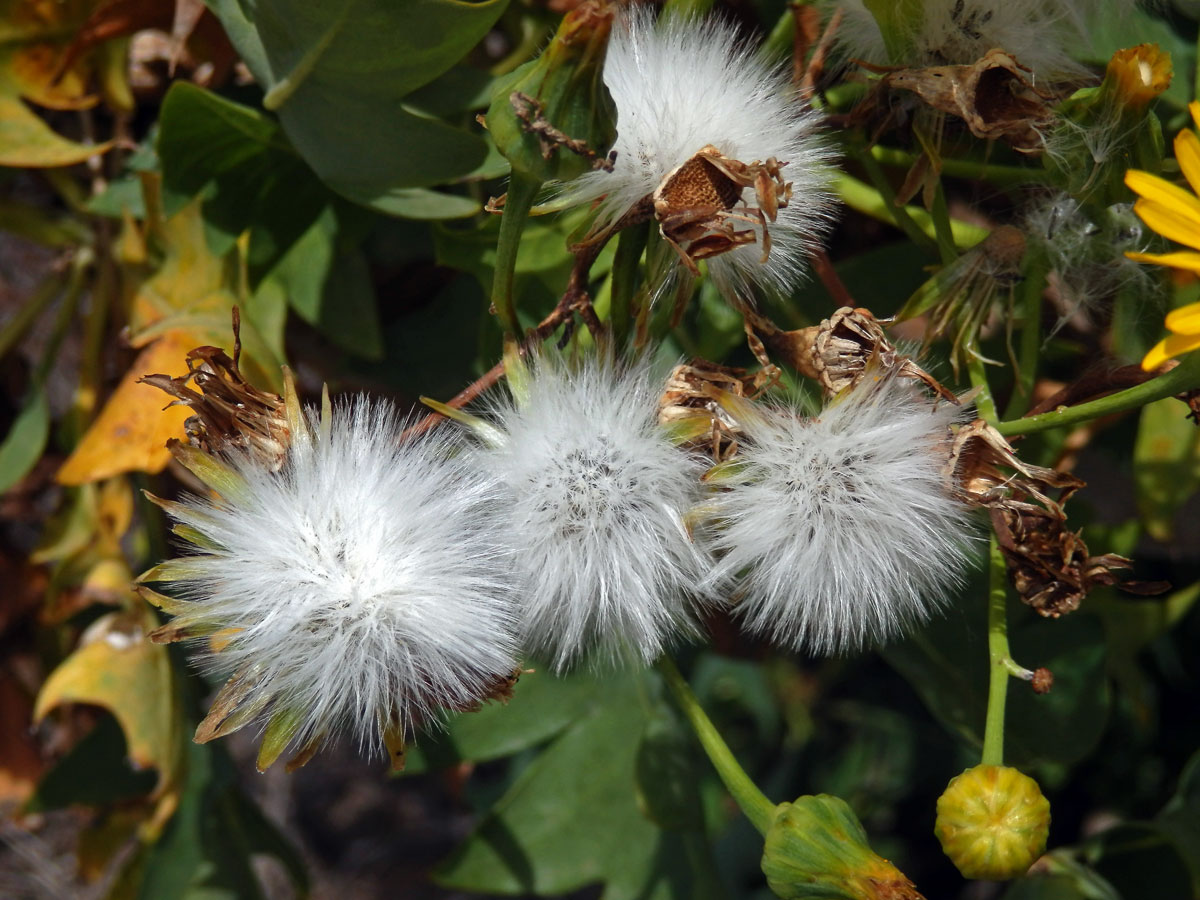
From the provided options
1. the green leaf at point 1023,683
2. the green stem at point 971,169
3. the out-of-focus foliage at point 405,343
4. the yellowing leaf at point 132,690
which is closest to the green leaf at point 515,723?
the out-of-focus foliage at point 405,343

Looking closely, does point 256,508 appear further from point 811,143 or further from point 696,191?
point 811,143

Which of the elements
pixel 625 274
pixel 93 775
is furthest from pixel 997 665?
pixel 93 775

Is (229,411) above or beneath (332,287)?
beneath

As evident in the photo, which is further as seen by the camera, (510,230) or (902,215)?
(902,215)

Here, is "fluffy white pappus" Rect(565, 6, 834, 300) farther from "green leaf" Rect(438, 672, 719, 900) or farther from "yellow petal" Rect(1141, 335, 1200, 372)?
"green leaf" Rect(438, 672, 719, 900)

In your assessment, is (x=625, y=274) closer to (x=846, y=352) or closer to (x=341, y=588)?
(x=846, y=352)

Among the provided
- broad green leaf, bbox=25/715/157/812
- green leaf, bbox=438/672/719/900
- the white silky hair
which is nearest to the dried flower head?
the white silky hair
